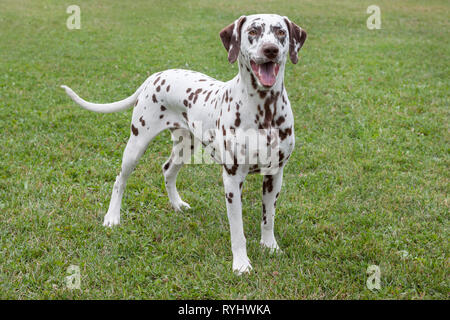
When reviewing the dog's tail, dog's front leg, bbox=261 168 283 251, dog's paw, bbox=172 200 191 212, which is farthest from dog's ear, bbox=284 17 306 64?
dog's paw, bbox=172 200 191 212

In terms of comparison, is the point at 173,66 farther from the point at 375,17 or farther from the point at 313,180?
the point at 375,17

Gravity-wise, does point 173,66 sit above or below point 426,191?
above

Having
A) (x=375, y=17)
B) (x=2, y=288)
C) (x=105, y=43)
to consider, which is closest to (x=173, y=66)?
(x=105, y=43)

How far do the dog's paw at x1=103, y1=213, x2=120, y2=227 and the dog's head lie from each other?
229 cm

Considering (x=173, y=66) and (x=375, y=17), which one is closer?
(x=173, y=66)

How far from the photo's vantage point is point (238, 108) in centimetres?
342

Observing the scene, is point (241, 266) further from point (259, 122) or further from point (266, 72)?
point (266, 72)

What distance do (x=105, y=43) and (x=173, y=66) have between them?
165 inches

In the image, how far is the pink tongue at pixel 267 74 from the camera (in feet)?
10.3

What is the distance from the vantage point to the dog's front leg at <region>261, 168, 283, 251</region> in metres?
3.80

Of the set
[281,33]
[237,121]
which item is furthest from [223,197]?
[281,33]

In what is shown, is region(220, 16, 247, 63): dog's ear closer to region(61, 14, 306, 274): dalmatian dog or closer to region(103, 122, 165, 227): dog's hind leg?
region(61, 14, 306, 274): dalmatian dog
